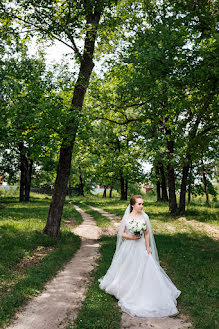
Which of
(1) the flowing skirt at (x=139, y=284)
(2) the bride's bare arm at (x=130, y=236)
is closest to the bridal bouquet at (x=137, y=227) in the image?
(2) the bride's bare arm at (x=130, y=236)

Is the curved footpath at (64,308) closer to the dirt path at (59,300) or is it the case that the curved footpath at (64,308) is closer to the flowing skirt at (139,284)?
the dirt path at (59,300)

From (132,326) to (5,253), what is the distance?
5932 mm

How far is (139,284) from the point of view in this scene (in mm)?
6453

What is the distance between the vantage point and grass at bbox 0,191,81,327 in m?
6.28

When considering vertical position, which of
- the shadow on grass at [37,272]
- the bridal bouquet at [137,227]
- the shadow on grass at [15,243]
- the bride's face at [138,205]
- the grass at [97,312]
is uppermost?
the bride's face at [138,205]

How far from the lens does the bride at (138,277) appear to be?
19.7 feet

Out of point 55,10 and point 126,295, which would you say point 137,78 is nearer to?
point 55,10

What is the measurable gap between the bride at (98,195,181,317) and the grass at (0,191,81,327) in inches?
76.3

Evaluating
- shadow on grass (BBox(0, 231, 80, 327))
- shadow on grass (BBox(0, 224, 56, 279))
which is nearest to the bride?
shadow on grass (BBox(0, 231, 80, 327))

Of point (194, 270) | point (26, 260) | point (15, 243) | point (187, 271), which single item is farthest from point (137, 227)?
point (15, 243)

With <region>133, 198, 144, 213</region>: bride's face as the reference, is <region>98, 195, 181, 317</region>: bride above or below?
below

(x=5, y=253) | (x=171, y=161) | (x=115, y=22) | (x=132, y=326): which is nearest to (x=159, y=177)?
(x=171, y=161)

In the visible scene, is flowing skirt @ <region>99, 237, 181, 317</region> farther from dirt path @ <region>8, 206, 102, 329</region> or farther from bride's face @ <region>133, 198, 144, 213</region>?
dirt path @ <region>8, 206, 102, 329</region>

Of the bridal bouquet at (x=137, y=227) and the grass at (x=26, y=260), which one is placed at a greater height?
the bridal bouquet at (x=137, y=227)
